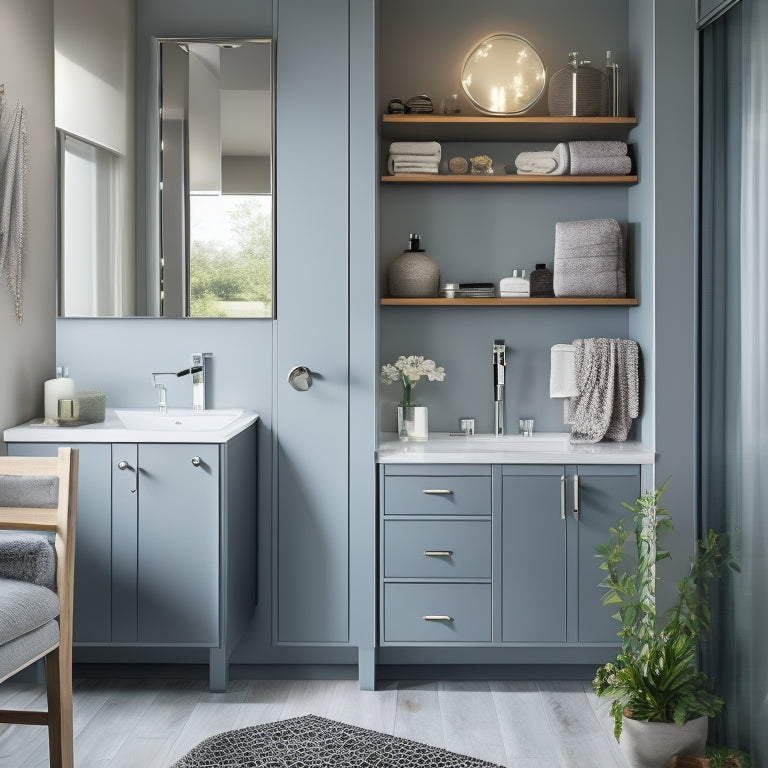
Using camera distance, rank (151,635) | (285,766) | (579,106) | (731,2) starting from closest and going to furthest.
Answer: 1. (285,766)
2. (731,2)
3. (151,635)
4. (579,106)

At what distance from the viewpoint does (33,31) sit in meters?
2.92

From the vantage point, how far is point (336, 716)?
107 inches

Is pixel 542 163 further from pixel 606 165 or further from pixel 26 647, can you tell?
pixel 26 647

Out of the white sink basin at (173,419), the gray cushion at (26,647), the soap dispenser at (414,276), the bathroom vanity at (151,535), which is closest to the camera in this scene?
the gray cushion at (26,647)

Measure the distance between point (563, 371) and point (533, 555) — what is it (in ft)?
2.36

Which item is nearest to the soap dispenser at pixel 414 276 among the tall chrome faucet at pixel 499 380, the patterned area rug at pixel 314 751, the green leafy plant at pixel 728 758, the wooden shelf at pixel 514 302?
the wooden shelf at pixel 514 302

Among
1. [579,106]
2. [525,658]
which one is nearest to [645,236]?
[579,106]

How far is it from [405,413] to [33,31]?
1824 mm

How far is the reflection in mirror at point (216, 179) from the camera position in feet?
9.93

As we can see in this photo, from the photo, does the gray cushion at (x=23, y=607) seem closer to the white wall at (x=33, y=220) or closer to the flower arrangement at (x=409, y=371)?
the white wall at (x=33, y=220)

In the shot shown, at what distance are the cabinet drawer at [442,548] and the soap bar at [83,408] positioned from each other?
1076mm

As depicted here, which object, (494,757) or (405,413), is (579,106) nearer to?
(405,413)

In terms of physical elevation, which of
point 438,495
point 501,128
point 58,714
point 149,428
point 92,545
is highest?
point 501,128

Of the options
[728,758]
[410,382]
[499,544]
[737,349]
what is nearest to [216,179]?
[410,382]
